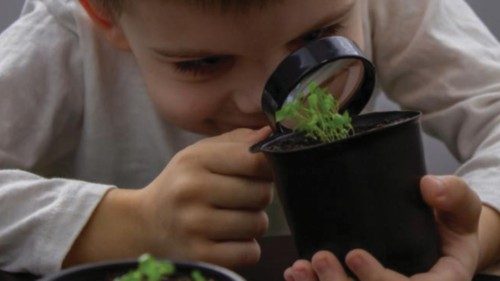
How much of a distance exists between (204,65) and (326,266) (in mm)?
254

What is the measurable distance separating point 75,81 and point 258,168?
40cm

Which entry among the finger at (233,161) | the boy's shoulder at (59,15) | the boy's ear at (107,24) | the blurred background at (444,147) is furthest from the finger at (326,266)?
the blurred background at (444,147)

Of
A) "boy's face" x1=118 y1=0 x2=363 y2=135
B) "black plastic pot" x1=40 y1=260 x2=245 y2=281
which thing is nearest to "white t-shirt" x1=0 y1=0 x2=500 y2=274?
"boy's face" x1=118 y1=0 x2=363 y2=135

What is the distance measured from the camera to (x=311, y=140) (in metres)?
0.52

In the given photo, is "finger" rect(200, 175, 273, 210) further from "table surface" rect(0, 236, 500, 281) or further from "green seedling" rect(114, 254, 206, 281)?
"green seedling" rect(114, 254, 206, 281)

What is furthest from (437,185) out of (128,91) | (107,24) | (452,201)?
(128,91)

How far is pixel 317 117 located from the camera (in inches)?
20.1

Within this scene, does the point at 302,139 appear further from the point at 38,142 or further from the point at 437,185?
the point at 38,142

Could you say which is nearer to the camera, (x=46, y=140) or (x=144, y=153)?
(x=46, y=140)

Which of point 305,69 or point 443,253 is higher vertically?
point 305,69

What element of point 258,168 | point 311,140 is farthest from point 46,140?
point 311,140

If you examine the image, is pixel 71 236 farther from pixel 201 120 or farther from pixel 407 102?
pixel 407 102

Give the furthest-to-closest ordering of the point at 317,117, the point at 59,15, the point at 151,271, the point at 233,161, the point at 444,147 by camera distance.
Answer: the point at 444,147 < the point at 59,15 < the point at 233,161 < the point at 317,117 < the point at 151,271

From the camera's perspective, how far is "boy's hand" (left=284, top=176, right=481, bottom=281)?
516 mm
